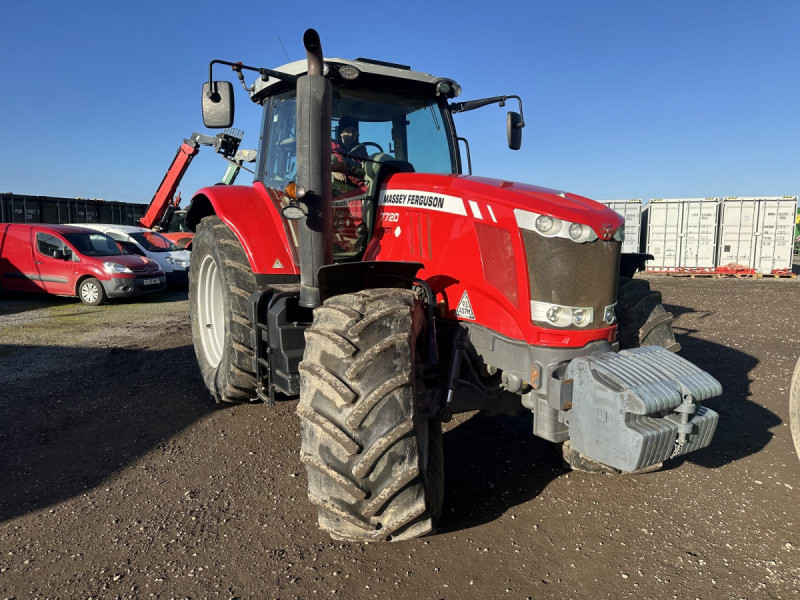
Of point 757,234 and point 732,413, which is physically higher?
point 757,234

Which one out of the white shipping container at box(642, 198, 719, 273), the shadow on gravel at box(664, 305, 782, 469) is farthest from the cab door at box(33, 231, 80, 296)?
the white shipping container at box(642, 198, 719, 273)

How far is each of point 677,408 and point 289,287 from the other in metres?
2.36

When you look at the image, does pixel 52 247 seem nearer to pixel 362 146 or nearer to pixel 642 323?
pixel 362 146

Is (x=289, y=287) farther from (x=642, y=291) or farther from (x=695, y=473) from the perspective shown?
(x=695, y=473)

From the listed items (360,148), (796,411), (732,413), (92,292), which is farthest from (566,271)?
(92,292)

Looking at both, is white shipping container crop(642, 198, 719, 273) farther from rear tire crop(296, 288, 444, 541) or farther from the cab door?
rear tire crop(296, 288, 444, 541)

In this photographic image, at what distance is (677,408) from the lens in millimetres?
2398

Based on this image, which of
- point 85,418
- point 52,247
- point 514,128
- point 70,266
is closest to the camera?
point 514,128

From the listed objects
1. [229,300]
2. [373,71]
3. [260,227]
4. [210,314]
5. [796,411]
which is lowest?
[796,411]

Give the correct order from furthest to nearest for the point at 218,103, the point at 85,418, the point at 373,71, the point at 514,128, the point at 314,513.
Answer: the point at 85,418 < the point at 514,128 < the point at 373,71 < the point at 218,103 < the point at 314,513

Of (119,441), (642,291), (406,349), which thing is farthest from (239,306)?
(642,291)

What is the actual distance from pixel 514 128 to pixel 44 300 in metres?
11.7

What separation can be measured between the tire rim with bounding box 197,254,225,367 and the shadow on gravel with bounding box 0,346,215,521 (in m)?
0.43

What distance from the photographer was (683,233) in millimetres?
18156
